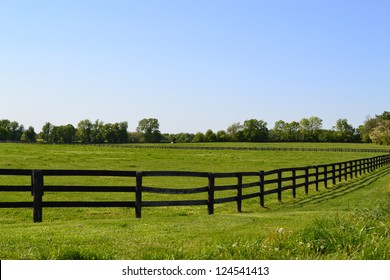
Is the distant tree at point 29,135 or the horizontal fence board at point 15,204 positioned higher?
the distant tree at point 29,135

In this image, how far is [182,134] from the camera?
184375mm

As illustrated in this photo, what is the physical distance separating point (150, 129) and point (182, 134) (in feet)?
43.0

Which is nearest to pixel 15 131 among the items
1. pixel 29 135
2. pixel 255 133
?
pixel 29 135

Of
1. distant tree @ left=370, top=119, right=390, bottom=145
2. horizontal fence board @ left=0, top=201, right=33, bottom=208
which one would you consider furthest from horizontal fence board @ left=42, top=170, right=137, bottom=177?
distant tree @ left=370, top=119, right=390, bottom=145

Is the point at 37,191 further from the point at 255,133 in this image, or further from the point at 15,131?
the point at 15,131

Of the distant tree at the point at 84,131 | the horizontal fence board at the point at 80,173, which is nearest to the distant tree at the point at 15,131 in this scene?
the distant tree at the point at 84,131

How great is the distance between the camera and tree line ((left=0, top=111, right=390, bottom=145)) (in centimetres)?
16638

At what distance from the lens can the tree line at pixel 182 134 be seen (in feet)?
546

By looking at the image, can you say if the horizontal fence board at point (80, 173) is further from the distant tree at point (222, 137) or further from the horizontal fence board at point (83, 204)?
the distant tree at point (222, 137)

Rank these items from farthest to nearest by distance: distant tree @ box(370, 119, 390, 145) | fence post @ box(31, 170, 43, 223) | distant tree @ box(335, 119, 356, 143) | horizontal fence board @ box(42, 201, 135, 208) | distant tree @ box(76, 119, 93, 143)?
distant tree @ box(76, 119, 93, 143) → distant tree @ box(335, 119, 356, 143) → distant tree @ box(370, 119, 390, 145) → horizontal fence board @ box(42, 201, 135, 208) → fence post @ box(31, 170, 43, 223)

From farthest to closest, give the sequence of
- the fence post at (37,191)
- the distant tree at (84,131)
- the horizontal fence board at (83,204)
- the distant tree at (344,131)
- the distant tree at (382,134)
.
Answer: the distant tree at (84,131) < the distant tree at (344,131) < the distant tree at (382,134) < the horizontal fence board at (83,204) < the fence post at (37,191)

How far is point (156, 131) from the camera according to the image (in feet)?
579

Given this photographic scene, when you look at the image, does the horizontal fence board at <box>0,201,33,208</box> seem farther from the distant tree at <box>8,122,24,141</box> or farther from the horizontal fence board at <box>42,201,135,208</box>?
the distant tree at <box>8,122,24,141</box>

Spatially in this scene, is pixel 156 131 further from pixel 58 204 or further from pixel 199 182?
pixel 58 204
